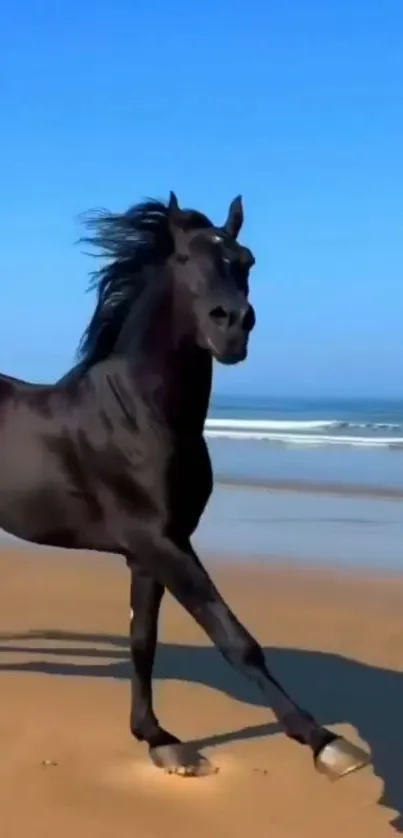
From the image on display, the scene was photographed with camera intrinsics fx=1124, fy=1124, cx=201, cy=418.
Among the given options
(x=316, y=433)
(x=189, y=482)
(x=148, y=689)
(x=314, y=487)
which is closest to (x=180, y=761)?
(x=148, y=689)

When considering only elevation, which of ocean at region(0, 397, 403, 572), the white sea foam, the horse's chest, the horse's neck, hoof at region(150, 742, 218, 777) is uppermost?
the horse's neck

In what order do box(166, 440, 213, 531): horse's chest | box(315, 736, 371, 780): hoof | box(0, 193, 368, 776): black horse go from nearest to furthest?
box(315, 736, 371, 780): hoof, box(0, 193, 368, 776): black horse, box(166, 440, 213, 531): horse's chest

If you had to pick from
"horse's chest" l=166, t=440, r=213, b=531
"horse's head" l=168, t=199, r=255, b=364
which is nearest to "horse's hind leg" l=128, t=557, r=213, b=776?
"horse's chest" l=166, t=440, r=213, b=531

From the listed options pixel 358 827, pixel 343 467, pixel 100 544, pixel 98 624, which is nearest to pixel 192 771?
pixel 358 827

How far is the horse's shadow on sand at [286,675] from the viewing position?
5059mm

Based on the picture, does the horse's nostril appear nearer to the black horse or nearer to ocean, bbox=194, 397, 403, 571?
the black horse

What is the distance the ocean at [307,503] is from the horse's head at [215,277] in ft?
18.9

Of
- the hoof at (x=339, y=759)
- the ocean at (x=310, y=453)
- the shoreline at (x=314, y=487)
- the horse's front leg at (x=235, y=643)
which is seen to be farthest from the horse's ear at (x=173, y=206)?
the ocean at (x=310, y=453)

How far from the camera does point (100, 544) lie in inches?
160

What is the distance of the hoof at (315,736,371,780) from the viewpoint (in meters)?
3.28

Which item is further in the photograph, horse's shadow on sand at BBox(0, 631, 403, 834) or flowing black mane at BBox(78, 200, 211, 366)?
horse's shadow on sand at BBox(0, 631, 403, 834)

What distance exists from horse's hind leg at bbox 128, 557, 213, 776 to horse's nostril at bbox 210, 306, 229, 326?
1232 mm

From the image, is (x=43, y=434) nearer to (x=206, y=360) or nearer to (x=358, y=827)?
(x=206, y=360)

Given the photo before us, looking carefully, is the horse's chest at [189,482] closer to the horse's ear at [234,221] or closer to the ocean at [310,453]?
the horse's ear at [234,221]
